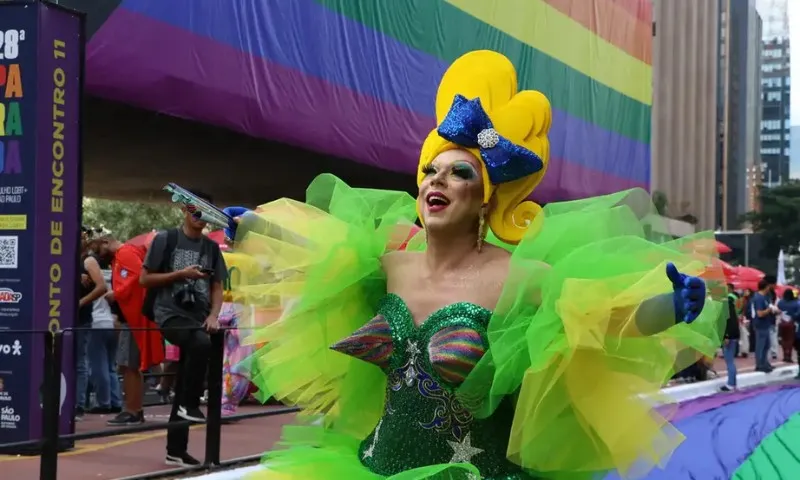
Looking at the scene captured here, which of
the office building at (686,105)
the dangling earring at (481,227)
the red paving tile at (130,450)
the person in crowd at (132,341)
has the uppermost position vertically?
the office building at (686,105)

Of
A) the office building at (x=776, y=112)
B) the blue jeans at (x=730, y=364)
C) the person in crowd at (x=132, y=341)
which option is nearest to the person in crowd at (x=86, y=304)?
the person in crowd at (x=132, y=341)

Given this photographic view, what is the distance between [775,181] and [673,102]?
223 feet

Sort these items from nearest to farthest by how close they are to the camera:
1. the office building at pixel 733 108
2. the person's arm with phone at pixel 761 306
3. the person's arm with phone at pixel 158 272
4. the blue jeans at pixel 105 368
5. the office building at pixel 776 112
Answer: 1. the person's arm with phone at pixel 158 272
2. the blue jeans at pixel 105 368
3. the person's arm with phone at pixel 761 306
4. the office building at pixel 733 108
5. the office building at pixel 776 112

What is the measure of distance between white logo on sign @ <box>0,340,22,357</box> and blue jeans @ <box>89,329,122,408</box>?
1283mm

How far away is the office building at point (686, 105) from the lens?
3713 inches

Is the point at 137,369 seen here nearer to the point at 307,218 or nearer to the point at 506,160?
the point at 307,218

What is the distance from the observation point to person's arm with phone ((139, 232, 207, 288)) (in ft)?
22.8

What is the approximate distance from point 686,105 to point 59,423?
100593mm

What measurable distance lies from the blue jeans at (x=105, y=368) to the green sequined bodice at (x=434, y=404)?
19.3ft

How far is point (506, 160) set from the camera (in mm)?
3061

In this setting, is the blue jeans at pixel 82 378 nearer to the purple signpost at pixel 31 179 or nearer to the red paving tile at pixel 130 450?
the red paving tile at pixel 130 450

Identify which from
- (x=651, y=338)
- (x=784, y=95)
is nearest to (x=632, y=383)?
(x=651, y=338)

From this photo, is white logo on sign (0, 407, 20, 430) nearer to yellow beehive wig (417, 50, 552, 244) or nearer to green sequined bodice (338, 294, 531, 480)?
green sequined bodice (338, 294, 531, 480)

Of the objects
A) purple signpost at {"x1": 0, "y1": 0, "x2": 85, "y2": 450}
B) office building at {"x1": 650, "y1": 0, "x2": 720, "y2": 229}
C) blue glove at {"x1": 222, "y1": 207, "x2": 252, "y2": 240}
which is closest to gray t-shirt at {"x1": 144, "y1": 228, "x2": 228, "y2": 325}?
purple signpost at {"x1": 0, "y1": 0, "x2": 85, "y2": 450}
